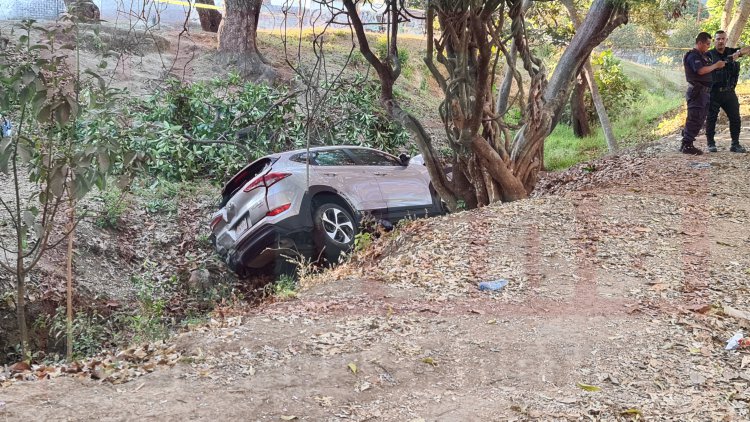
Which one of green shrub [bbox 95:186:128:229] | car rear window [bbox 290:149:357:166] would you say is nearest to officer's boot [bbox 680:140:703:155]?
car rear window [bbox 290:149:357:166]

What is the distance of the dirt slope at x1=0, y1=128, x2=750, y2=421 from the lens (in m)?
3.64

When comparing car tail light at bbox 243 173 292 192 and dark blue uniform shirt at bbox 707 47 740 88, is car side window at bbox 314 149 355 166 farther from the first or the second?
dark blue uniform shirt at bbox 707 47 740 88

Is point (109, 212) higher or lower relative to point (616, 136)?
lower

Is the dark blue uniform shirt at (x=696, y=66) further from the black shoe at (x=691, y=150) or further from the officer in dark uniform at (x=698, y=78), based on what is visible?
the black shoe at (x=691, y=150)

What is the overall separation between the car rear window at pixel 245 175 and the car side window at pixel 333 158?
26.4 inches

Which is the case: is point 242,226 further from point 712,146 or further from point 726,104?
point 712,146

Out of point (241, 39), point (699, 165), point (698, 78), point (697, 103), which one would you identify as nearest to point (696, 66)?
point (698, 78)

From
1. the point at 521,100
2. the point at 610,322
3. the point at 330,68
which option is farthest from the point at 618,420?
the point at 330,68

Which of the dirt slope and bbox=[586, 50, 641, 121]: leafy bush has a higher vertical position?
bbox=[586, 50, 641, 121]: leafy bush

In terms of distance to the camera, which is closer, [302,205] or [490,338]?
[490,338]

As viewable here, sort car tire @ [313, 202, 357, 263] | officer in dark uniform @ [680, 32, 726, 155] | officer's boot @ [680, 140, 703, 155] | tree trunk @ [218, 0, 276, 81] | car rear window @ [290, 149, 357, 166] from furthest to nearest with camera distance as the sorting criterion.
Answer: tree trunk @ [218, 0, 276, 81], officer's boot @ [680, 140, 703, 155], officer in dark uniform @ [680, 32, 726, 155], car rear window @ [290, 149, 357, 166], car tire @ [313, 202, 357, 263]

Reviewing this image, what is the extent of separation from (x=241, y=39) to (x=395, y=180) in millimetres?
9082

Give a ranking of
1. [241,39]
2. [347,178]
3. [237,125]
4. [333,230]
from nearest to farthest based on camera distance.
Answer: [333,230]
[347,178]
[237,125]
[241,39]

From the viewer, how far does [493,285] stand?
18.5 ft
